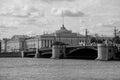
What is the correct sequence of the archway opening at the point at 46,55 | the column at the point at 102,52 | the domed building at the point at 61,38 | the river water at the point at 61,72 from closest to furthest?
the river water at the point at 61,72 < the column at the point at 102,52 < the archway opening at the point at 46,55 < the domed building at the point at 61,38

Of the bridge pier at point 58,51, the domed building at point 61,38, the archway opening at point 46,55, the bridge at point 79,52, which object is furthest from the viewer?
the domed building at point 61,38

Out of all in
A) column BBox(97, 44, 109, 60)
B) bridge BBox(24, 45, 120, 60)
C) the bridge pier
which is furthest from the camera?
the bridge pier

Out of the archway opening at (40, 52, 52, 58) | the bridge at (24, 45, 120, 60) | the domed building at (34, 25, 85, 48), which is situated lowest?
the archway opening at (40, 52, 52, 58)

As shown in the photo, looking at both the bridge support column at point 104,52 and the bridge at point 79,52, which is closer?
the bridge support column at point 104,52

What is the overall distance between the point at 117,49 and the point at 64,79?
58403mm

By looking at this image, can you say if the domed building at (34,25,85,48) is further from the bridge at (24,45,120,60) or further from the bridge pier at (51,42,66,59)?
the bridge pier at (51,42,66,59)

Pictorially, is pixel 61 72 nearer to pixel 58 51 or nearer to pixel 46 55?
pixel 58 51

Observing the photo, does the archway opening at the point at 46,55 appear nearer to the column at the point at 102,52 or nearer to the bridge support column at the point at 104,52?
the bridge support column at the point at 104,52

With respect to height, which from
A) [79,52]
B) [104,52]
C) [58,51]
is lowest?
[79,52]

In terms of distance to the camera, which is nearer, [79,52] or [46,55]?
[79,52]

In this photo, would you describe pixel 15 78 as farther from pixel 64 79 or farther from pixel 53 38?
pixel 53 38

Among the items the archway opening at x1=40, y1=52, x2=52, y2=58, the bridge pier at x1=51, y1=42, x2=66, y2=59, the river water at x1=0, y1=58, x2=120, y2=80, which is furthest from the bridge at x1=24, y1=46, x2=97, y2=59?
the river water at x1=0, y1=58, x2=120, y2=80

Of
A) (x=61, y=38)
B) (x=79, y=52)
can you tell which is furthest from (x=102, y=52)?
(x=61, y=38)

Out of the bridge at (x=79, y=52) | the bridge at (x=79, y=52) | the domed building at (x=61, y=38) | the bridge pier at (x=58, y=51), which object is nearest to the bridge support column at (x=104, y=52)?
the bridge at (x=79, y=52)
